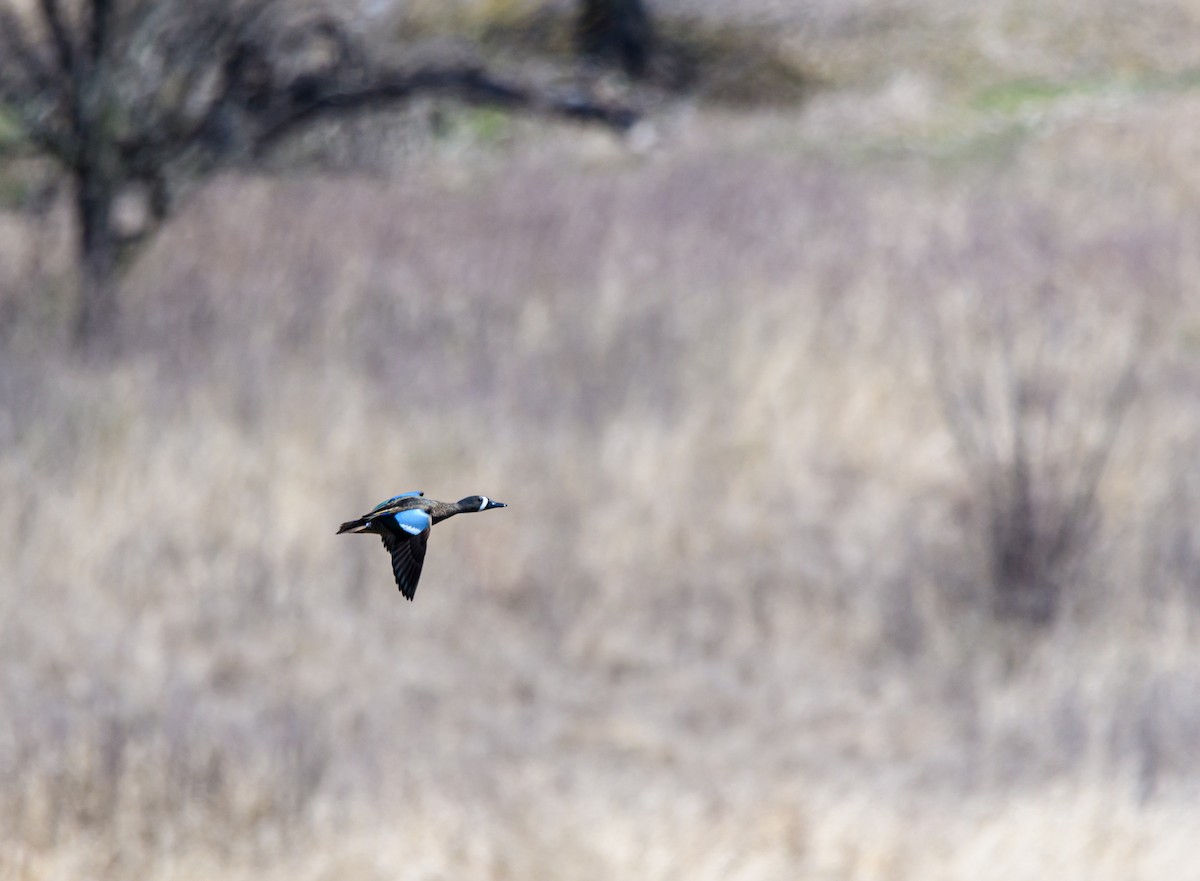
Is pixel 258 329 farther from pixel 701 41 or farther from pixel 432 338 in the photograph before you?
pixel 701 41

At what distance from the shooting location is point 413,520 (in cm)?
85

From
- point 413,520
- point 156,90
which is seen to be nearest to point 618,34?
point 156,90

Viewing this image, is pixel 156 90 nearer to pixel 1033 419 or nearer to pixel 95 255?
pixel 95 255

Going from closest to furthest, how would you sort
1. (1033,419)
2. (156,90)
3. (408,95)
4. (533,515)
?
(533,515) → (408,95) → (156,90) → (1033,419)

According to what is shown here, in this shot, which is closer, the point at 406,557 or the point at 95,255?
the point at 406,557

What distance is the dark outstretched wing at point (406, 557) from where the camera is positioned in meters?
0.79

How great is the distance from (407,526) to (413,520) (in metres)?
0.01

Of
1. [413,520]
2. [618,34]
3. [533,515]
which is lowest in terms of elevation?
[618,34]

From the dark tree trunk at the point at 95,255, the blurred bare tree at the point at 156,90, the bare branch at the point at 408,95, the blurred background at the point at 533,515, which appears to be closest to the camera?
the blurred background at the point at 533,515

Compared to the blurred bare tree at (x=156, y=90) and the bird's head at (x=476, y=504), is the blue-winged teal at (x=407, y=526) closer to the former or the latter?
the bird's head at (x=476, y=504)

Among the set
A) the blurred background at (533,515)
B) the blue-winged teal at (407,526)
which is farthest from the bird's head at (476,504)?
the blurred background at (533,515)

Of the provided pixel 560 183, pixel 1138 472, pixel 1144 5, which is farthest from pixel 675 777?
pixel 1144 5

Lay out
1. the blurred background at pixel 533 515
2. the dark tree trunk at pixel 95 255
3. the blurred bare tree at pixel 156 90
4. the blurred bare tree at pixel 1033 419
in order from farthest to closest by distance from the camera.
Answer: the dark tree trunk at pixel 95 255 → the blurred bare tree at pixel 156 90 → the blurred bare tree at pixel 1033 419 → the blurred background at pixel 533 515

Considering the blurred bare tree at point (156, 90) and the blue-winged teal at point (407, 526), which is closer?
the blue-winged teal at point (407, 526)
